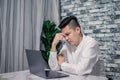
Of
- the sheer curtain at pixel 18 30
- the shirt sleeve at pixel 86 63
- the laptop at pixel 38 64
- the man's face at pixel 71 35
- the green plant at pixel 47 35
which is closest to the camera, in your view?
the laptop at pixel 38 64

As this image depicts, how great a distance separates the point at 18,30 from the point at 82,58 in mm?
1296

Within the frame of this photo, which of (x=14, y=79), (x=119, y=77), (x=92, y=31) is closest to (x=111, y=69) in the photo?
(x=119, y=77)

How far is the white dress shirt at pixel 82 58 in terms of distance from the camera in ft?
6.62

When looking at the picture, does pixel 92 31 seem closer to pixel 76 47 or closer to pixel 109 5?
pixel 109 5

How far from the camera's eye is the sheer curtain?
2920mm

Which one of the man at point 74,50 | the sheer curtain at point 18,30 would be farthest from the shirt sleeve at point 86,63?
the sheer curtain at point 18,30

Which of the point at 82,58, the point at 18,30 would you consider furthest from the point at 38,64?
the point at 18,30

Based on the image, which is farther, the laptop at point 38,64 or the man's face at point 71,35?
the man's face at point 71,35

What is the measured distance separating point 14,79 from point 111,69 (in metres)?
1.60

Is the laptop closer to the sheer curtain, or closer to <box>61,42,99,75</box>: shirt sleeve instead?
<box>61,42,99,75</box>: shirt sleeve

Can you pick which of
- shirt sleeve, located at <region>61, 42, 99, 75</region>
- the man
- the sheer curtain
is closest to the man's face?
the man

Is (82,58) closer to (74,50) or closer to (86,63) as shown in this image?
(86,63)

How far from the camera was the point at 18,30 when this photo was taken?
3041 mm

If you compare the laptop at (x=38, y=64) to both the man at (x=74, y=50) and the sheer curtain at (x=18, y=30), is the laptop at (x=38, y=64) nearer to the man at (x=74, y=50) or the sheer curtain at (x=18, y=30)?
the man at (x=74, y=50)
